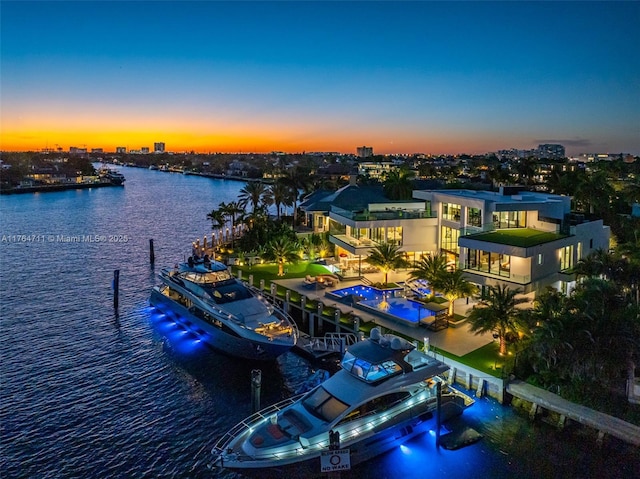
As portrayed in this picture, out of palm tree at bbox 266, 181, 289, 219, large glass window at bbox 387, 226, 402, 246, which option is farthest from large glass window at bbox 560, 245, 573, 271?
palm tree at bbox 266, 181, 289, 219

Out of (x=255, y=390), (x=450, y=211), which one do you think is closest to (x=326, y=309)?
(x=255, y=390)

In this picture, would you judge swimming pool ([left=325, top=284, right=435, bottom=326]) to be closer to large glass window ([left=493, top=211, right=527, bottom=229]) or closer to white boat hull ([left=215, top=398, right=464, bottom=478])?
white boat hull ([left=215, top=398, right=464, bottom=478])

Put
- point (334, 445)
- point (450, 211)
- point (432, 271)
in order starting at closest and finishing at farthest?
point (334, 445)
point (432, 271)
point (450, 211)

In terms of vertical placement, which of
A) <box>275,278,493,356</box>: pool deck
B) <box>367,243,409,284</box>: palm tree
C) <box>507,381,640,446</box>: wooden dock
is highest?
<box>367,243,409,284</box>: palm tree

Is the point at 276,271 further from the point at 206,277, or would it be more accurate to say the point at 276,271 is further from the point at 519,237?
the point at 519,237

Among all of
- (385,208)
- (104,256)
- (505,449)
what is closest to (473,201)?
(385,208)

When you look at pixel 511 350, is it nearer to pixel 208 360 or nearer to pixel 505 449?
pixel 505 449

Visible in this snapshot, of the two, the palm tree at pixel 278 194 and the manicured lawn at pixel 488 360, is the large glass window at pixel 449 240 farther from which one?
the palm tree at pixel 278 194
